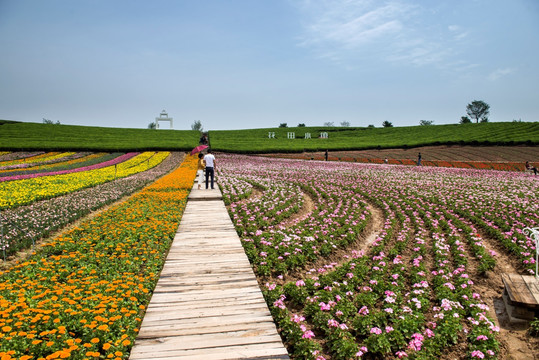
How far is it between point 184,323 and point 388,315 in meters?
3.36

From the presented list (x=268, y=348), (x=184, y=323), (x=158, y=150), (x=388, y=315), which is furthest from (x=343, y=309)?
(x=158, y=150)

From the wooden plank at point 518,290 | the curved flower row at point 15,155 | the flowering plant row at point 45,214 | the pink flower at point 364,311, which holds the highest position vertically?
the curved flower row at point 15,155

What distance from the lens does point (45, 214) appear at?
10891 millimetres

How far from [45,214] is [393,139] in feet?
223

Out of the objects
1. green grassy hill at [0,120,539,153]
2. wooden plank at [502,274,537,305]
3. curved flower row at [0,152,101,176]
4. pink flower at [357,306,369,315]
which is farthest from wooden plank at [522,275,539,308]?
green grassy hill at [0,120,539,153]

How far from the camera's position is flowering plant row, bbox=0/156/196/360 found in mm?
3922

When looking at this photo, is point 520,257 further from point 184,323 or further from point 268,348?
point 184,323

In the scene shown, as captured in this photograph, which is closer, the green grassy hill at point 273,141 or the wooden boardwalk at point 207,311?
the wooden boardwalk at point 207,311

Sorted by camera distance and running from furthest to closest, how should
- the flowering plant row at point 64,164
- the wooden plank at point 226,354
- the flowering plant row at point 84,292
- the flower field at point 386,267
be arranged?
the flowering plant row at point 64,164
the flower field at point 386,267
the flowering plant row at point 84,292
the wooden plank at point 226,354

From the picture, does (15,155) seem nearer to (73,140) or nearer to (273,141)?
(73,140)

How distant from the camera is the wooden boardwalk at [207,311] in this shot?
395cm

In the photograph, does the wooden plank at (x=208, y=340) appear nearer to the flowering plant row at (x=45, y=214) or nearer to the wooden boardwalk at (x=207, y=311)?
the wooden boardwalk at (x=207, y=311)

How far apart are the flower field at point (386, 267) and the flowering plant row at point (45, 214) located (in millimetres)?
5758

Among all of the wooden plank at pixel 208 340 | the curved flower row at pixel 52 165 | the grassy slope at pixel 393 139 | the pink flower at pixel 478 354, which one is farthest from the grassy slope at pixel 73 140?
the pink flower at pixel 478 354
